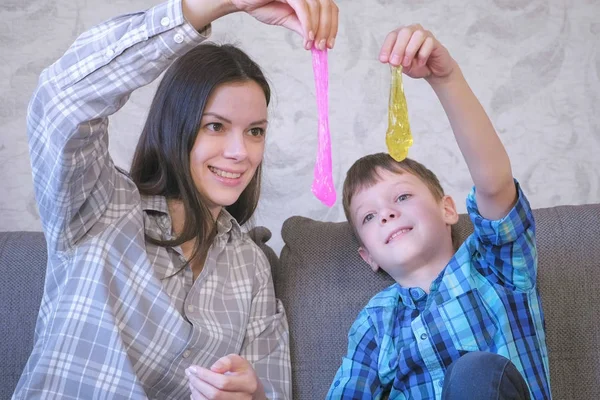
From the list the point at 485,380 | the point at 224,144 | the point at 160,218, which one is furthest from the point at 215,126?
the point at 485,380

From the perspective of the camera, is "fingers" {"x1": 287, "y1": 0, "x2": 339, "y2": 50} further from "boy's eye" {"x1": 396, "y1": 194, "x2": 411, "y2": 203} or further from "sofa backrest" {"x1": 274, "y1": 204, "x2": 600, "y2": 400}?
"sofa backrest" {"x1": 274, "y1": 204, "x2": 600, "y2": 400}

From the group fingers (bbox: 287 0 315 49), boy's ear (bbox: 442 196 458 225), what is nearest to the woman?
fingers (bbox: 287 0 315 49)

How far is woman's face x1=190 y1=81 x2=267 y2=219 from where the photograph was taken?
1.35 m

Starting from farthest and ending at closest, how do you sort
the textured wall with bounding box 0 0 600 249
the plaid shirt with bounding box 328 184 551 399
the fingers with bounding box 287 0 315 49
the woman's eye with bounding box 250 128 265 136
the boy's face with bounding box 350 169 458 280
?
the textured wall with bounding box 0 0 600 249 < the woman's eye with bounding box 250 128 265 136 < the boy's face with bounding box 350 169 458 280 < the plaid shirt with bounding box 328 184 551 399 < the fingers with bounding box 287 0 315 49

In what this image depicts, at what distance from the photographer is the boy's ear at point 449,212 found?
53.9 inches

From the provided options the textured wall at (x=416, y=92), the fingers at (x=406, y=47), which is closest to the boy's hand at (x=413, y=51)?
the fingers at (x=406, y=47)

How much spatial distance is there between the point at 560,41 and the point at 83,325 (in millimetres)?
1326

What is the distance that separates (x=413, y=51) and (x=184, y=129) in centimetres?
52

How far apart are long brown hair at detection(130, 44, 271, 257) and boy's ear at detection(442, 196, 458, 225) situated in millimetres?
401

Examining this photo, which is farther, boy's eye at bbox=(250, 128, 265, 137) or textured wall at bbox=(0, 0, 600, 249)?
textured wall at bbox=(0, 0, 600, 249)

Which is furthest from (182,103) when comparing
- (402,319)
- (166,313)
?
(402,319)

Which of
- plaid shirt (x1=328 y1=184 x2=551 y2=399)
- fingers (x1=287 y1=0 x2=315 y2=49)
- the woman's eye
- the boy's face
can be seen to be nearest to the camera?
fingers (x1=287 y1=0 x2=315 y2=49)

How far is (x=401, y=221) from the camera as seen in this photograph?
1316 mm

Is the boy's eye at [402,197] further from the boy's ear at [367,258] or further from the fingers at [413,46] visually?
the fingers at [413,46]
